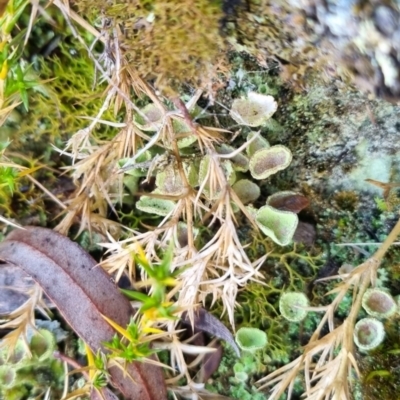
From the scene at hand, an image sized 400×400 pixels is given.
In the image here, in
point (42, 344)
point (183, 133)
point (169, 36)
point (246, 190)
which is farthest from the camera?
point (42, 344)

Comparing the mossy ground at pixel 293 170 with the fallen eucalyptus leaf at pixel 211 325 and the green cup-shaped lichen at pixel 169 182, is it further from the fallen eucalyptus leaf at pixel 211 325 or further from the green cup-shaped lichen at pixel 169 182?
the green cup-shaped lichen at pixel 169 182

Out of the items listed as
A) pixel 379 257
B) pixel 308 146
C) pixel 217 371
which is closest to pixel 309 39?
pixel 308 146

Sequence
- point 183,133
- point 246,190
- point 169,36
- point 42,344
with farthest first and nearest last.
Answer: point 42,344 → point 246,190 → point 183,133 → point 169,36

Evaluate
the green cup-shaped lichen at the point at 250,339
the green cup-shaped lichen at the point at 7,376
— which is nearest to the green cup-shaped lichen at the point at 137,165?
the green cup-shaped lichen at the point at 250,339

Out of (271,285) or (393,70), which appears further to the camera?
(271,285)

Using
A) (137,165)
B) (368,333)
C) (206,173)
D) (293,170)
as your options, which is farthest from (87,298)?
(368,333)

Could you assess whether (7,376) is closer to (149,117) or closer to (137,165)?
(137,165)

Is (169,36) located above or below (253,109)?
above

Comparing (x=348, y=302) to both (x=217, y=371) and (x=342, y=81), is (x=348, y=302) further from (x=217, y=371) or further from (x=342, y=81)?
(x=342, y=81)
